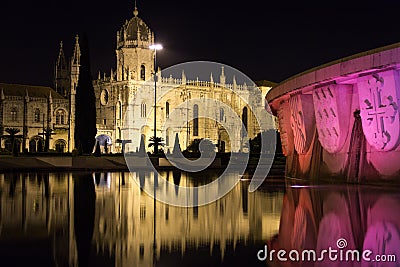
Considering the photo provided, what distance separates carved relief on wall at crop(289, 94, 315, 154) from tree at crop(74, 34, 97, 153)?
23.9m

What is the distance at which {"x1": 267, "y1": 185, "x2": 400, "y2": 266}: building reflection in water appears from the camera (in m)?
5.65

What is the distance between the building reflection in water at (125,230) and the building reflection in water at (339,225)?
25cm

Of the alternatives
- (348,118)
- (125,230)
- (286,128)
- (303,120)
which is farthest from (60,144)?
(125,230)

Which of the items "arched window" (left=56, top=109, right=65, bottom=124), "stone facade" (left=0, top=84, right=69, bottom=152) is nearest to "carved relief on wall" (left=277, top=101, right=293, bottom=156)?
"stone facade" (left=0, top=84, right=69, bottom=152)

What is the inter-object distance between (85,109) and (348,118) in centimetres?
2918

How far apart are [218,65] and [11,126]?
98.3 ft

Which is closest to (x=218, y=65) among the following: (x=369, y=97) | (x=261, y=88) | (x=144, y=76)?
(x=261, y=88)

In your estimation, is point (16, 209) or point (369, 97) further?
point (369, 97)

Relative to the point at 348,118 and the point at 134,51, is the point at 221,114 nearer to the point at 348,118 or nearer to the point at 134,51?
the point at 134,51

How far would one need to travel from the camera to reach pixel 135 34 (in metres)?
70.2

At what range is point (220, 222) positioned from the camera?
779cm

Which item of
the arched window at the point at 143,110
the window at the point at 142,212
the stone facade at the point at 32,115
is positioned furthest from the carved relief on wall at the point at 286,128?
the arched window at the point at 143,110

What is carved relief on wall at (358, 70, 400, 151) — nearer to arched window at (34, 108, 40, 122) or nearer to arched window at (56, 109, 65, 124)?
arched window at (34, 108, 40, 122)

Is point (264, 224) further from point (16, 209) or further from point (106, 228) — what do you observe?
point (16, 209)
